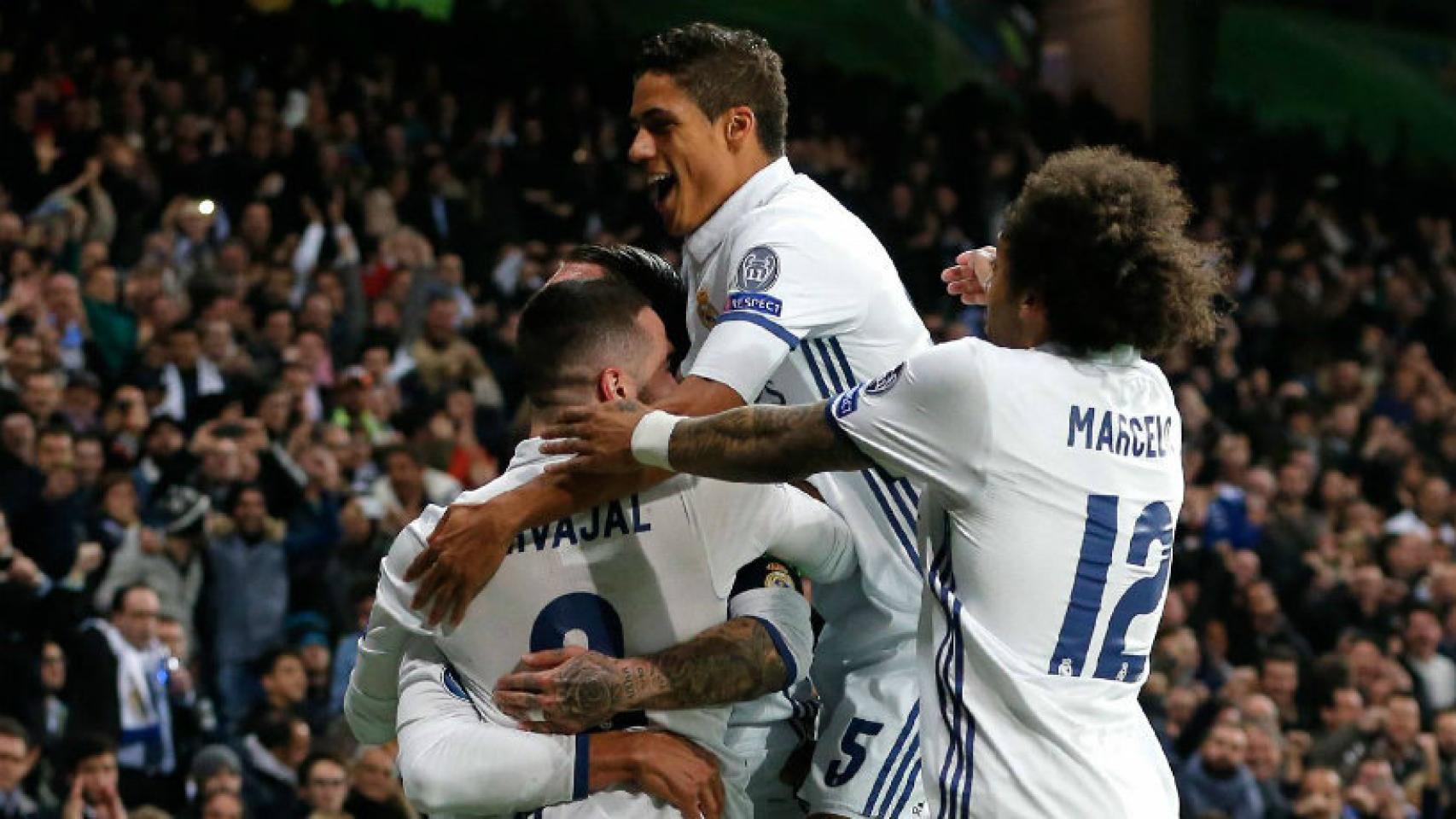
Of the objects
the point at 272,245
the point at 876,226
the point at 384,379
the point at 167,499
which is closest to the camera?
the point at 167,499

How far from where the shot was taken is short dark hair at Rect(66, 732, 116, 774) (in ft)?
26.1

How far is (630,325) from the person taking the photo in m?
3.92

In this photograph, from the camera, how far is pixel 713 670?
370cm

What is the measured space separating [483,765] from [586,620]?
0.32 metres

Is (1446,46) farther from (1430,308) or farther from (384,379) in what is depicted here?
(384,379)

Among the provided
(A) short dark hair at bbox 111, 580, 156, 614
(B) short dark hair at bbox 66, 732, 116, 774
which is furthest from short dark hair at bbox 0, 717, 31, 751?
(A) short dark hair at bbox 111, 580, 156, 614

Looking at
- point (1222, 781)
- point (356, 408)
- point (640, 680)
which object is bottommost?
point (1222, 781)

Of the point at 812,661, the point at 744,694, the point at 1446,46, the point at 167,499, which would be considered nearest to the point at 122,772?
the point at 167,499

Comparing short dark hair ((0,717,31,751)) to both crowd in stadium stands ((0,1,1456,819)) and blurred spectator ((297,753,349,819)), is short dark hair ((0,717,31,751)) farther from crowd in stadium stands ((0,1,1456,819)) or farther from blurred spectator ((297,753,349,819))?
blurred spectator ((297,753,349,819))

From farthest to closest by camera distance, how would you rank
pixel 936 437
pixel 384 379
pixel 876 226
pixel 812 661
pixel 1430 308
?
pixel 1430 308
pixel 876 226
pixel 384 379
pixel 812 661
pixel 936 437

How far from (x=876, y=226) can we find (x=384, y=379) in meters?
6.27

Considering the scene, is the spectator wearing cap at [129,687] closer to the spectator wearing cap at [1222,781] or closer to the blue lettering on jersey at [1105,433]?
the spectator wearing cap at [1222,781]

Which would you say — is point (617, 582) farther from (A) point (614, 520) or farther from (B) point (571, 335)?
(B) point (571, 335)

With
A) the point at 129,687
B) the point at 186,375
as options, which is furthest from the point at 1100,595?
the point at 186,375
